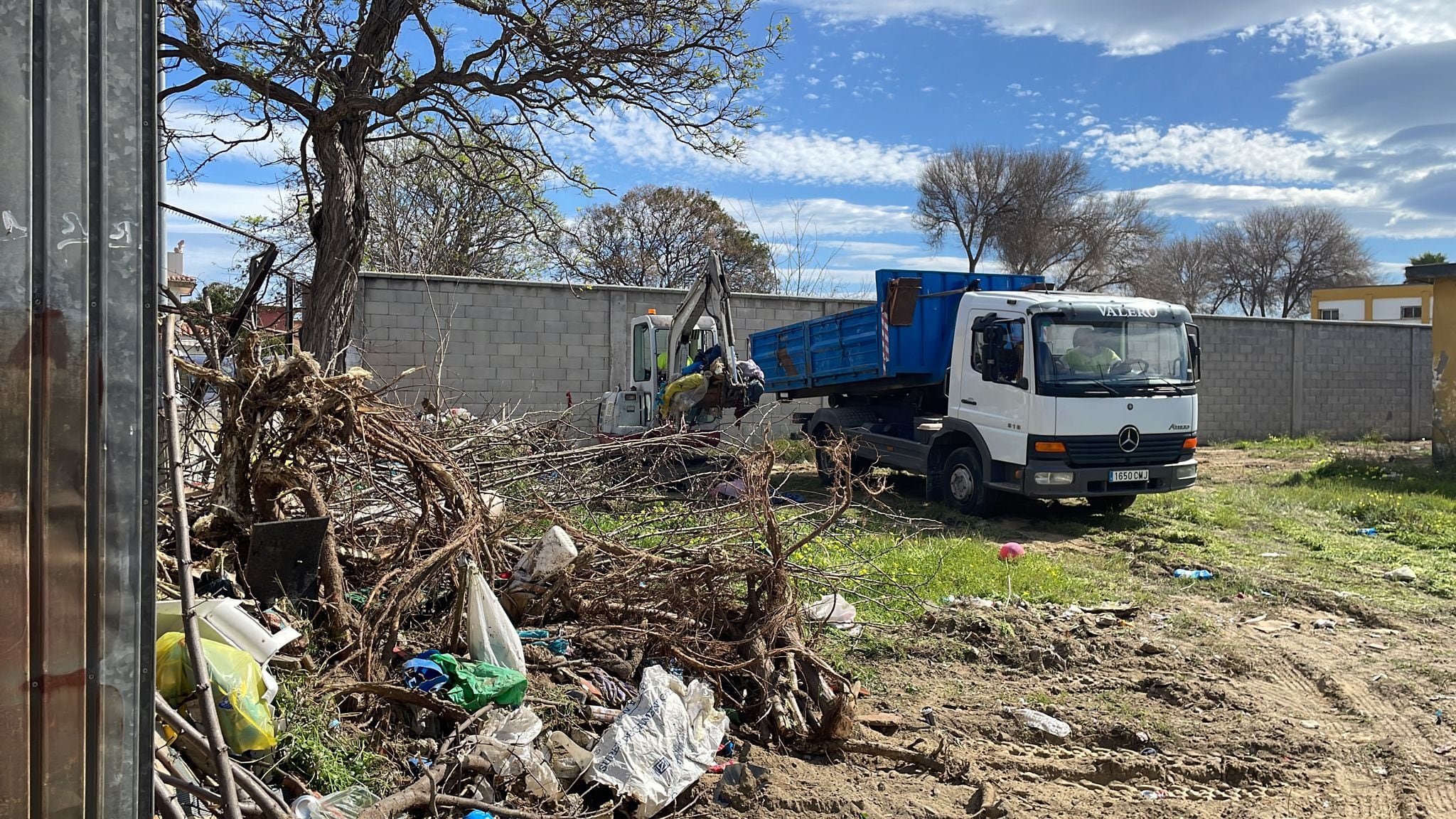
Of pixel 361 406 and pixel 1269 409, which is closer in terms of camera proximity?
pixel 361 406

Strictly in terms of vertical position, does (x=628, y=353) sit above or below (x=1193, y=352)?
above

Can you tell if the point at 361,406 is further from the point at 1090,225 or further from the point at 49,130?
the point at 1090,225

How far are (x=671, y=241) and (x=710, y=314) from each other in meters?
20.9

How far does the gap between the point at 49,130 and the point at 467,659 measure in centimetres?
288

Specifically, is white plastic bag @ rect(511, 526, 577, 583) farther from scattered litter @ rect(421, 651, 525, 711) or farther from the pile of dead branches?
scattered litter @ rect(421, 651, 525, 711)

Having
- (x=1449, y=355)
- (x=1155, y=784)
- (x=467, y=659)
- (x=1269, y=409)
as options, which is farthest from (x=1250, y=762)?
(x=1269, y=409)

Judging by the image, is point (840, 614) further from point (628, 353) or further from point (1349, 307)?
point (1349, 307)

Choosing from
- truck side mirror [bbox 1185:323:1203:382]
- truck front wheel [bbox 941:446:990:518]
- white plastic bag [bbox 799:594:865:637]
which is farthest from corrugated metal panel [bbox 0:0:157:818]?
truck side mirror [bbox 1185:323:1203:382]

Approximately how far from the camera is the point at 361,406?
14.0 ft

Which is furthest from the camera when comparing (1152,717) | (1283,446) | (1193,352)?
(1283,446)

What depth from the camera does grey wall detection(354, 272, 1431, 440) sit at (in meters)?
15.2

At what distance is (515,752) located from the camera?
3637 millimetres

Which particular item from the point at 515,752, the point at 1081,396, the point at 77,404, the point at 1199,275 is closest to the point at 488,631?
the point at 515,752

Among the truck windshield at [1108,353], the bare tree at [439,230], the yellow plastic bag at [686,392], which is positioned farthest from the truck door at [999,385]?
the bare tree at [439,230]
